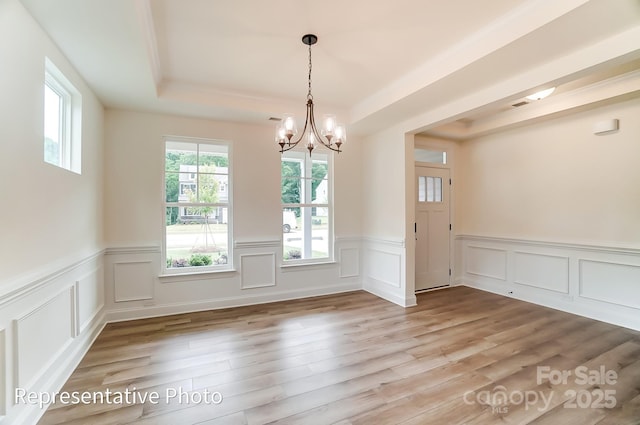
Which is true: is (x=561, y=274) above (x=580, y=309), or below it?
above

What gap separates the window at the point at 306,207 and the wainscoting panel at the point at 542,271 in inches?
115

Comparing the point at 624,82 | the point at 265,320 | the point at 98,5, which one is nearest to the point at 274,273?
the point at 265,320

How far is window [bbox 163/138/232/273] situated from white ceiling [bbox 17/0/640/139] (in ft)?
1.86

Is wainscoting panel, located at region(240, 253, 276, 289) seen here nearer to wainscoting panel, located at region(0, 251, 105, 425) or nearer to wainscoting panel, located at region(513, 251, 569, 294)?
wainscoting panel, located at region(0, 251, 105, 425)

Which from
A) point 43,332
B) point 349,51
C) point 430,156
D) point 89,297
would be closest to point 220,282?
point 89,297

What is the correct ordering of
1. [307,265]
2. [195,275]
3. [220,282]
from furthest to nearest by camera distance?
[307,265]
[220,282]
[195,275]

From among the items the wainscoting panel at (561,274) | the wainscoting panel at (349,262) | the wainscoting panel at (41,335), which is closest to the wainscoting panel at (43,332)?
the wainscoting panel at (41,335)

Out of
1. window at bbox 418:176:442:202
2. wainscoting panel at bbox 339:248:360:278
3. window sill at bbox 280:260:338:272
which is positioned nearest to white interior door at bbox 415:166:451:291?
window at bbox 418:176:442:202

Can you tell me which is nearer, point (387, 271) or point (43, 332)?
point (43, 332)

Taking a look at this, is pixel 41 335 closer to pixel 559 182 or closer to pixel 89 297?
pixel 89 297

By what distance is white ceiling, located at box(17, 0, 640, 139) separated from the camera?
1.98m

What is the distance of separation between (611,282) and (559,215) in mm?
970

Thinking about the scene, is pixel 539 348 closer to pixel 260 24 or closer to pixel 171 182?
pixel 260 24

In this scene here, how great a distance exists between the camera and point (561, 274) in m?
3.89
